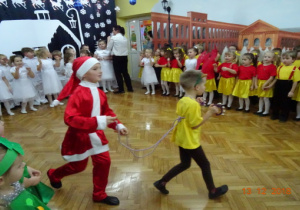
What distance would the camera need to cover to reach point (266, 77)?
371 cm

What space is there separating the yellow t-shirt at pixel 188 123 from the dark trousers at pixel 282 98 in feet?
8.27

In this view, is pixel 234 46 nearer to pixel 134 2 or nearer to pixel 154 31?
pixel 154 31

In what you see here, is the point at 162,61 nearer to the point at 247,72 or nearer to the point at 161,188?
the point at 247,72

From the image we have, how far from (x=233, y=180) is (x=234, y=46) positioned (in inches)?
132

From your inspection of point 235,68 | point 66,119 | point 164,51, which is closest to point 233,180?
point 66,119

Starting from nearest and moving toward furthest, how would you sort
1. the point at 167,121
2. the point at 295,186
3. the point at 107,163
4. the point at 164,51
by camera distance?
the point at 107,163
the point at 295,186
the point at 167,121
the point at 164,51

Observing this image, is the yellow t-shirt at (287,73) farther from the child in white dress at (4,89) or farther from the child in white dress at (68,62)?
the child in white dress at (4,89)

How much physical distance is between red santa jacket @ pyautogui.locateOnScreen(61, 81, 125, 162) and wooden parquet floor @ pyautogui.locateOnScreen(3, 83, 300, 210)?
22.4 inches

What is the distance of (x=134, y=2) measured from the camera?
6.29 metres

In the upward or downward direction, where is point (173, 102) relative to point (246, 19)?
downward

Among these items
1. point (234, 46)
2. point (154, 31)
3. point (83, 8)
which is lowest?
point (234, 46)

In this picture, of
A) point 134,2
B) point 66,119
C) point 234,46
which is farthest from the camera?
point 134,2
